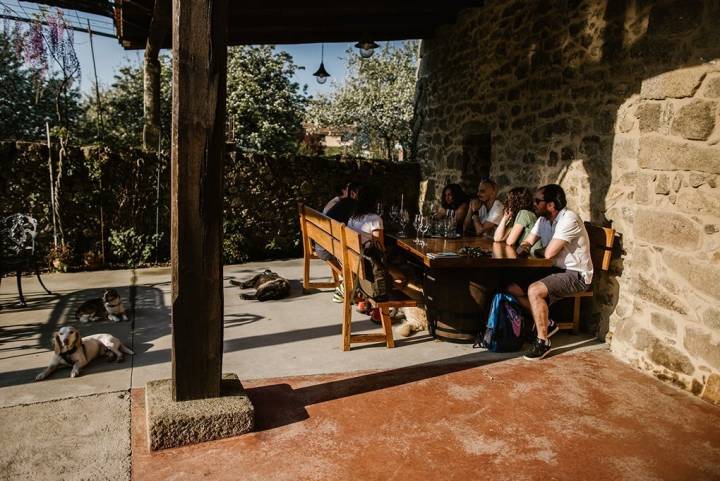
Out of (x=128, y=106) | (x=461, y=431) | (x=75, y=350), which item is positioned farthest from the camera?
(x=128, y=106)

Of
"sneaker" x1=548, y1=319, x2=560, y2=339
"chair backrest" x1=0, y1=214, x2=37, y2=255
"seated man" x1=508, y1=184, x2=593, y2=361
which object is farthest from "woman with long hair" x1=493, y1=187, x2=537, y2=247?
"chair backrest" x1=0, y1=214, x2=37, y2=255

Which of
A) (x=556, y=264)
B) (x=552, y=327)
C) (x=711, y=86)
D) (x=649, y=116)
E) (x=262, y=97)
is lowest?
(x=552, y=327)

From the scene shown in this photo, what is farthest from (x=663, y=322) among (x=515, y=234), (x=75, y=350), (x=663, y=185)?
(x=75, y=350)

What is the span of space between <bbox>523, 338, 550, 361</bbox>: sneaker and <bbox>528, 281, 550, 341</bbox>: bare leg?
39mm

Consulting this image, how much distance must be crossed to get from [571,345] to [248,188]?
5147 mm

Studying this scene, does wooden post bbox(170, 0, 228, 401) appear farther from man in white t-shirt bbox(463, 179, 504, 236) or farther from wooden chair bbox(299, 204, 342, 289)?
man in white t-shirt bbox(463, 179, 504, 236)

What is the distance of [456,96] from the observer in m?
7.30

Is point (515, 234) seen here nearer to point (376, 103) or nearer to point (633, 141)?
point (633, 141)

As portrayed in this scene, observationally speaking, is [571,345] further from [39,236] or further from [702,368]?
[39,236]

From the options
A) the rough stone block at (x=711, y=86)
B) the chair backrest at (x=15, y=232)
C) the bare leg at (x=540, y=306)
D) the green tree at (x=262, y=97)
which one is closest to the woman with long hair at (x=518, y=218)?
the bare leg at (x=540, y=306)

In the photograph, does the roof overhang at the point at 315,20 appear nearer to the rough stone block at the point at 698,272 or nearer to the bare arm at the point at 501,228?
the bare arm at the point at 501,228

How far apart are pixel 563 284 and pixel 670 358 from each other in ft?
2.89

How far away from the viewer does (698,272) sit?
317cm

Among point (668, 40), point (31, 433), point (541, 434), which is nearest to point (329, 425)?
point (541, 434)
